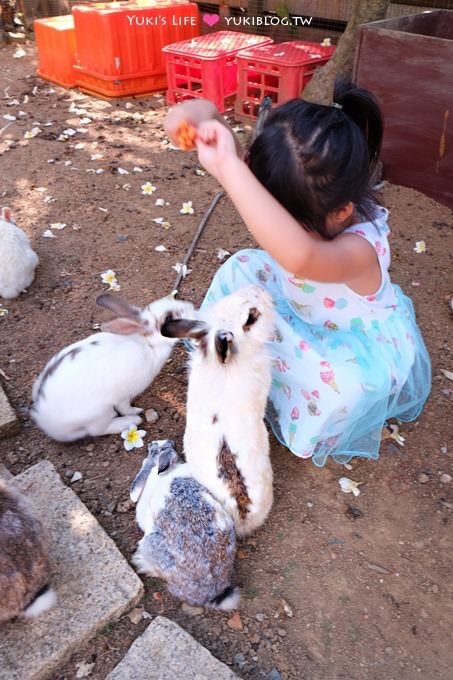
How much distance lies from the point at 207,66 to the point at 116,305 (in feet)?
12.2

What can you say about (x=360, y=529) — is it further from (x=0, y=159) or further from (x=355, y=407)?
(x=0, y=159)

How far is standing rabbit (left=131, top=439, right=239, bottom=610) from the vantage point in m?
2.06

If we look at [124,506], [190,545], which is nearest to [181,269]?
[124,506]

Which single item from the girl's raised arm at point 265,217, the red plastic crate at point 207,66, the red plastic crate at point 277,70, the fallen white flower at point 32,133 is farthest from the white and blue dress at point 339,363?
the fallen white flower at point 32,133

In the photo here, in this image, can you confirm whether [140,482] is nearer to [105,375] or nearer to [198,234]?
[105,375]

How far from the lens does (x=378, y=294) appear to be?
255 cm

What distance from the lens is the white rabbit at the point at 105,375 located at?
2.69 m

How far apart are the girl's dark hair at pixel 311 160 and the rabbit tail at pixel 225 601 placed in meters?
1.35

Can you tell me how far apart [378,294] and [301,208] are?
0.69 metres

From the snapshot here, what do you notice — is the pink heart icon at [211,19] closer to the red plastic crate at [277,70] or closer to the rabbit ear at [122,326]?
the red plastic crate at [277,70]

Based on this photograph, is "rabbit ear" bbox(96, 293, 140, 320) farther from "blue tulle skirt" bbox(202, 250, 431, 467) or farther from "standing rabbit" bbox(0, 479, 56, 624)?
"standing rabbit" bbox(0, 479, 56, 624)

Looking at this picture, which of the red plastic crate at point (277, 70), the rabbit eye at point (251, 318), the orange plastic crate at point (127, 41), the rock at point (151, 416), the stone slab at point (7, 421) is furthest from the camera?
the orange plastic crate at point (127, 41)

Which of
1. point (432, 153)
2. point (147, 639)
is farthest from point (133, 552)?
point (432, 153)

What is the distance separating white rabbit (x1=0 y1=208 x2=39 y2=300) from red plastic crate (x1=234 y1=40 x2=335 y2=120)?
287 centimetres
